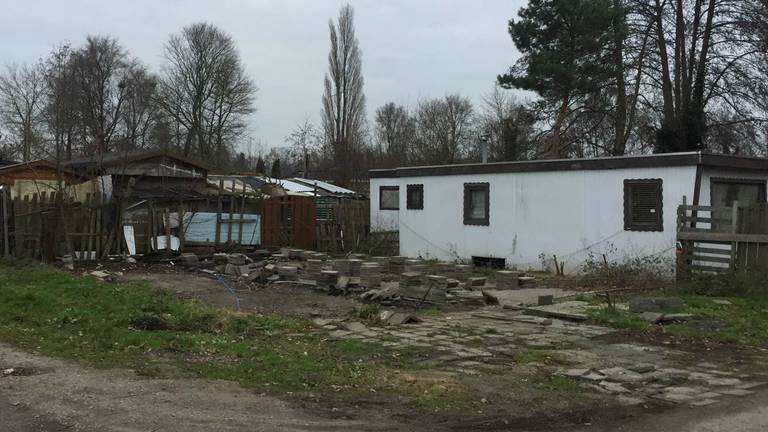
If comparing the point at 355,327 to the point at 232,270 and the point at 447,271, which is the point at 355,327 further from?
the point at 232,270

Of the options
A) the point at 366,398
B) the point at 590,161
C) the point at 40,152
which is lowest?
the point at 366,398

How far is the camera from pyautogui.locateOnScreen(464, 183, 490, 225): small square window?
2030cm

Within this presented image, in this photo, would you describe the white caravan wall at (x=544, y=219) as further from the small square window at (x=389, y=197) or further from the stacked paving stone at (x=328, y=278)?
the stacked paving stone at (x=328, y=278)

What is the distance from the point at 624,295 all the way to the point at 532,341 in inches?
221

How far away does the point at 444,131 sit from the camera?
153 feet

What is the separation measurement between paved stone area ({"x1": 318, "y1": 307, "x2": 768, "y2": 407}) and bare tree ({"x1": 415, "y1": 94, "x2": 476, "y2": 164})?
32696mm

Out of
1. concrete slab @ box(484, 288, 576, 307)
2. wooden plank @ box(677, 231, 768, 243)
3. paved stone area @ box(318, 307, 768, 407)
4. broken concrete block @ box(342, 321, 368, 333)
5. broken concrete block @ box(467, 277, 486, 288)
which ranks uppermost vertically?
wooden plank @ box(677, 231, 768, 243)

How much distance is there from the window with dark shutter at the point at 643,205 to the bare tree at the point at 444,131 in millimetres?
25738

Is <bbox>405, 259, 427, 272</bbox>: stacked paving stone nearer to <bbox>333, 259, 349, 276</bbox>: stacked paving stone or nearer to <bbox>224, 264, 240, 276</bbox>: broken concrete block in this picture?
<bbox>333, 259, 349, 276</bbox>: stacked paving stone

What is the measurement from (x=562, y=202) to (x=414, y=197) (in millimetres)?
5986

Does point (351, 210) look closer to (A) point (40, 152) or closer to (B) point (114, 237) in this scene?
(B) point (114, 237)

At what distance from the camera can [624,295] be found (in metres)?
13.8

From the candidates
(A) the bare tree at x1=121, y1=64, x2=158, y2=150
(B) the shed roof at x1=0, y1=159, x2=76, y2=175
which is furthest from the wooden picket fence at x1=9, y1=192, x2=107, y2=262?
(A) the bare tree at x1=121, y1=64, x2=158, y2=150

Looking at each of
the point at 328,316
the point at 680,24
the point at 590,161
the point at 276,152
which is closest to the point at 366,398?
the point at 328,316
